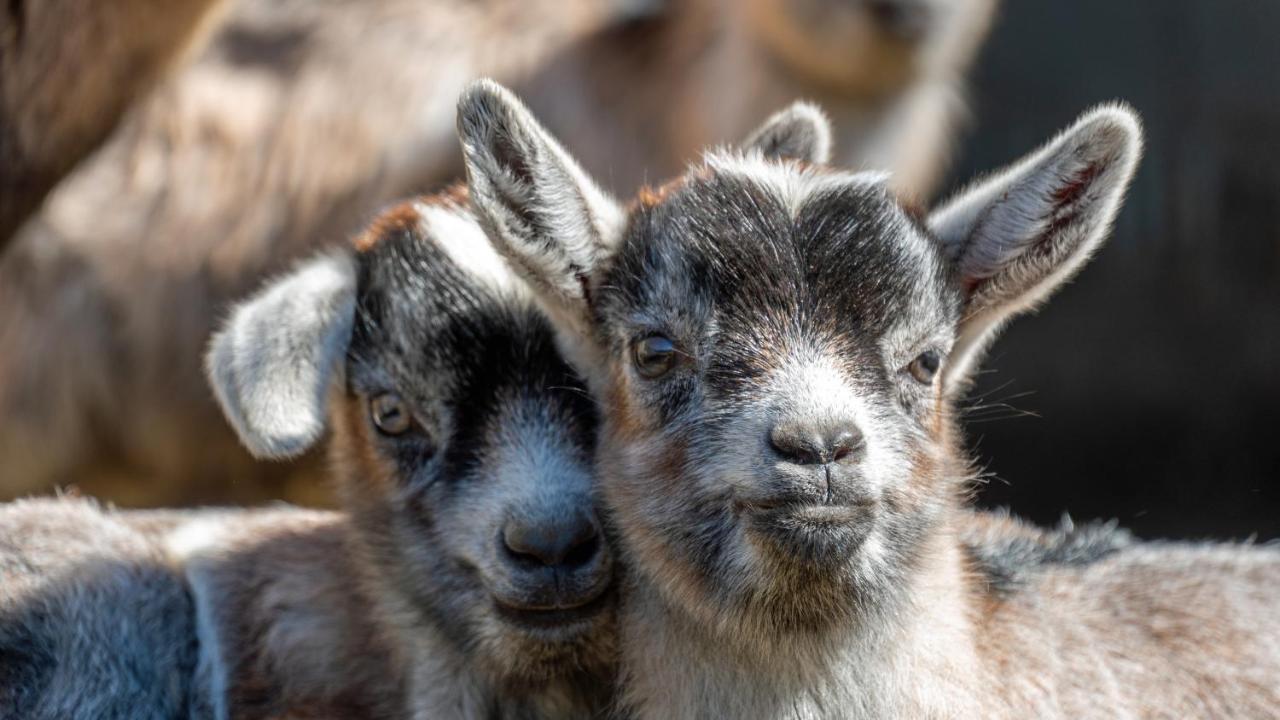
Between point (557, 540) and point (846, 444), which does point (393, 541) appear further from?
point (846, 444)

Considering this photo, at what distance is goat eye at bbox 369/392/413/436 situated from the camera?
12.3 feet

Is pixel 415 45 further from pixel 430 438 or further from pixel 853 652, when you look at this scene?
pixel 853 652

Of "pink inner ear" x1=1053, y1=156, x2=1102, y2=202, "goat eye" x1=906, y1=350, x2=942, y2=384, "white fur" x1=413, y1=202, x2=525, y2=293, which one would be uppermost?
"pink inner ear" x1=1053, y1=156, x2=1102, y2=202

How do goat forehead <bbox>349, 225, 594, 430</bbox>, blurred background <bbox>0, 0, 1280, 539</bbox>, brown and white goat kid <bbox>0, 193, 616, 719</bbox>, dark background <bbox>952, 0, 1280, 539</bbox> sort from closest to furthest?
brown and white goat kid <bbox>0, 193, 616, 719</bbox>
goat forehead <bbox>349, 225, 594, 430</bbox>
blurred background <bbox>0, 0, 1280, 539</bbox>
dark background <bbox>952, 0, 1280, 539</bbox>

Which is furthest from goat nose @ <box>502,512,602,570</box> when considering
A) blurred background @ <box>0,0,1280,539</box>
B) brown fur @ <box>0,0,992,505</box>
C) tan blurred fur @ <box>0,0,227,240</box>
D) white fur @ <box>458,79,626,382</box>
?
brown fur @ <box>0,0,992,505</box>

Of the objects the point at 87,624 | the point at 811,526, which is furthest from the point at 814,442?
the point at 87,624

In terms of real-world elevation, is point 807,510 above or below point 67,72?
below

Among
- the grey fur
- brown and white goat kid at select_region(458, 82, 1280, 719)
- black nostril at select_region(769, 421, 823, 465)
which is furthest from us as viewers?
the grey fur

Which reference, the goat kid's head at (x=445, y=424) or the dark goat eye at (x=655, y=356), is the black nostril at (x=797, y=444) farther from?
the goat kid's head at (x=445, y=424)

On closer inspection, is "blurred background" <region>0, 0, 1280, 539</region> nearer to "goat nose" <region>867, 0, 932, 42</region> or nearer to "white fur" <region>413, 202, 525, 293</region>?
"goat nose" <region>867, 0, 932, 42</region>

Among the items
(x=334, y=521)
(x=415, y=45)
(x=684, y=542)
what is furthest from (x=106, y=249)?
(x=684, y=542)

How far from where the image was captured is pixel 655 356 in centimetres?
A: 318

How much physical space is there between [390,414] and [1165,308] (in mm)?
5918

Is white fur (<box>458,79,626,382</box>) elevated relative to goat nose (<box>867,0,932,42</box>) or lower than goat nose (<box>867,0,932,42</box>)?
lower
